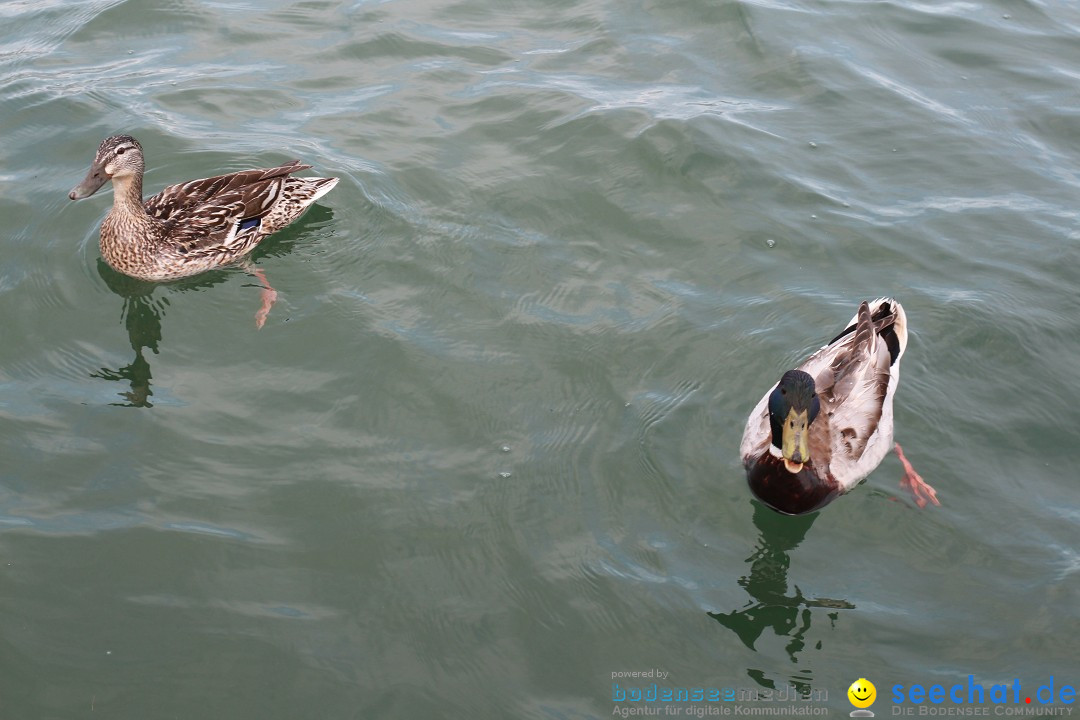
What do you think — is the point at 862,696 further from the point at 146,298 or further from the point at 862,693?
the point at 146,298

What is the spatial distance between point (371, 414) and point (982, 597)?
400 cm

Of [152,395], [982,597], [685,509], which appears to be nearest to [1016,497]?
[982,597]

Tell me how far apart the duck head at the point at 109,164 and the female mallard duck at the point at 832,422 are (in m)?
5.23

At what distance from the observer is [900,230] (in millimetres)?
9125

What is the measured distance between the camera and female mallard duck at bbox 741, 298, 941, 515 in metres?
6.55

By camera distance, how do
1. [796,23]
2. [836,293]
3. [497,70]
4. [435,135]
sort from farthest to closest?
1. [796,23]
2. [497,70]
3. [435,135]
4. [836,293]

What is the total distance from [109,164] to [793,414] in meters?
5.57

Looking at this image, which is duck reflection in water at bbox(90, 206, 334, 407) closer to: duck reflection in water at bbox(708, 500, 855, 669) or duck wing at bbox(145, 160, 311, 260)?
duck wing at bbox(145, 160, 311, 260)

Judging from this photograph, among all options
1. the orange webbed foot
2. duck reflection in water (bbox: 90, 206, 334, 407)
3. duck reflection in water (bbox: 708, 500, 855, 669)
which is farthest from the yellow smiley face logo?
duck reflection in water (bbox: 90, 206, 334, 407)

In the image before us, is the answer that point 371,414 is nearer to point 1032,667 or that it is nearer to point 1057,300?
point 1032,667

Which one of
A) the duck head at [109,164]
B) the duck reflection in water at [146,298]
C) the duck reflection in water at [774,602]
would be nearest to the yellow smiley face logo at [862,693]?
the duck reflection in water at [774,602]

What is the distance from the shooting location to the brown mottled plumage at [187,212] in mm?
8383

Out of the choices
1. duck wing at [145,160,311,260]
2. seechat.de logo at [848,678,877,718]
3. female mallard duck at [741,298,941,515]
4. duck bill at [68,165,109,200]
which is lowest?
seechat.de logo at [848,678,877,718]

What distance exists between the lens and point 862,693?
561cm
